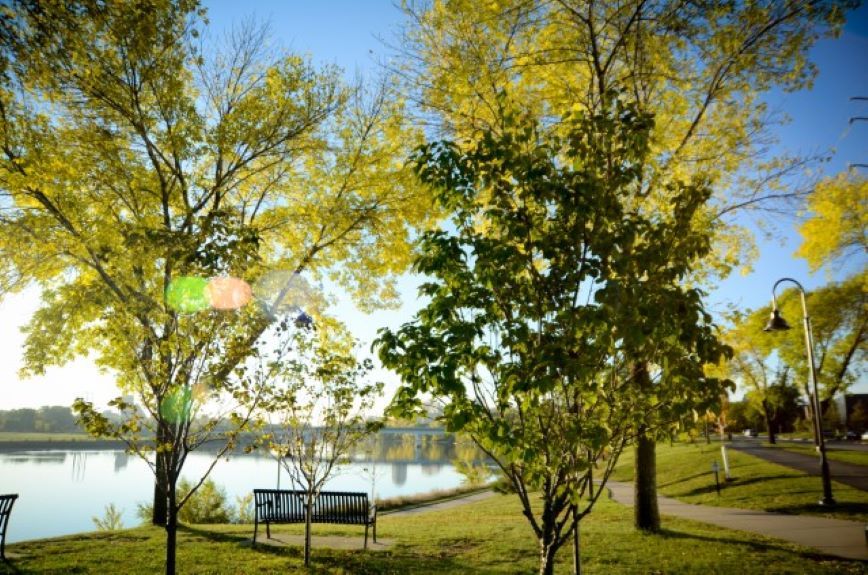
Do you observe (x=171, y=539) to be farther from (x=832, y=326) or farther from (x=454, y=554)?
(x=832, y=326)

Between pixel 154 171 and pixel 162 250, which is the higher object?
pixel 154 171

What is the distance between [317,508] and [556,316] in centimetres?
862

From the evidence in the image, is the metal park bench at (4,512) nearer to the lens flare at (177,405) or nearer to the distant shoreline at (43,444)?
the lens flare at (177,405)

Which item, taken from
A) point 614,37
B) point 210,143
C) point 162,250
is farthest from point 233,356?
point 614,37

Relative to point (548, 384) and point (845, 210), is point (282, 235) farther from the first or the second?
point (845, 210)

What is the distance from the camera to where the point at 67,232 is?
37.0 ft

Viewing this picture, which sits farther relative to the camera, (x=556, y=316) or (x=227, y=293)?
(x=227, y=293)

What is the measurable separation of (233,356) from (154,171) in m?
8.85

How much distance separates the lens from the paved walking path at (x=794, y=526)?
888 cm

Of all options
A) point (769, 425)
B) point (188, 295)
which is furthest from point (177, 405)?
point (769, 425)

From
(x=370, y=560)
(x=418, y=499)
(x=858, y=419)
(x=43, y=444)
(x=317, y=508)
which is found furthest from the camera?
(x=43, y=444)

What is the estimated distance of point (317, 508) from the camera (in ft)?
35.0

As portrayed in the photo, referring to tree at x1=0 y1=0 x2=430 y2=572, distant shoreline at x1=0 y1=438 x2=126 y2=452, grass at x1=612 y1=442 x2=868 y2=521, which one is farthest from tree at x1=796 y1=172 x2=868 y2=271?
distant shoreline at x1=0 y1=438 x2=126 y2=452

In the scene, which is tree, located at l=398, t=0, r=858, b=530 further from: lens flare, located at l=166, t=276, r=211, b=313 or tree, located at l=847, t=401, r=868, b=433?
tree, located at l=847, t=401, r=868, b=433
